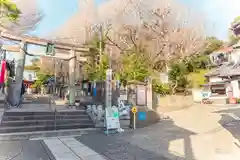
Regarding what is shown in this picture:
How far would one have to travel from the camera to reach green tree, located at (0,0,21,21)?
13.9 metres

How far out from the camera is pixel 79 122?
1111 centimetres

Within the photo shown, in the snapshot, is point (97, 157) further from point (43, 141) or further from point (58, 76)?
point (58, 76)

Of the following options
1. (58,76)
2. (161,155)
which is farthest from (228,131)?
(58,76)

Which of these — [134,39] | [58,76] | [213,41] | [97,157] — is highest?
[213,41]

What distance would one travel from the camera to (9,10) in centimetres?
1464

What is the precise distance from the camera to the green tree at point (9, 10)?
13945 mm

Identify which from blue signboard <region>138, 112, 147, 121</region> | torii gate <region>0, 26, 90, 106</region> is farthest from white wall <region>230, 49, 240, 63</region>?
torii gate <region>0, 26, 90, 106</region>

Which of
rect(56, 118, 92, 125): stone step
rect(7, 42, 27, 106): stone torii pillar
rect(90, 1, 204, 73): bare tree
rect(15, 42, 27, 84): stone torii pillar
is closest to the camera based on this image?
rect(56, 118, 92, 125): stone step

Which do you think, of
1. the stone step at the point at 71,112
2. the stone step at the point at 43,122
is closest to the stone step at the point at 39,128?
the stone step at the point at 43,122

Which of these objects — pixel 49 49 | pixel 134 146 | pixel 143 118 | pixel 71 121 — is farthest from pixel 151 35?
pixel 134 146

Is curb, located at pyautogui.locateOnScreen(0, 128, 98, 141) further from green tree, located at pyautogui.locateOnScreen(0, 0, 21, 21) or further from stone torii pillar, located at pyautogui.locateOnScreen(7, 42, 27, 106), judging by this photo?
green tree, located at pyautogui.locateOnScreen(0, 0, 21, 21)

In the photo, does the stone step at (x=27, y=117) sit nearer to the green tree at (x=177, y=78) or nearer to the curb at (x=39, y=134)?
the curb at (x=39, y=134)

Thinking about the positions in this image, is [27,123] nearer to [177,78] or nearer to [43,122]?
[43,122]

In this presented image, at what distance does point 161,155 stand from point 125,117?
7490 millimetres
